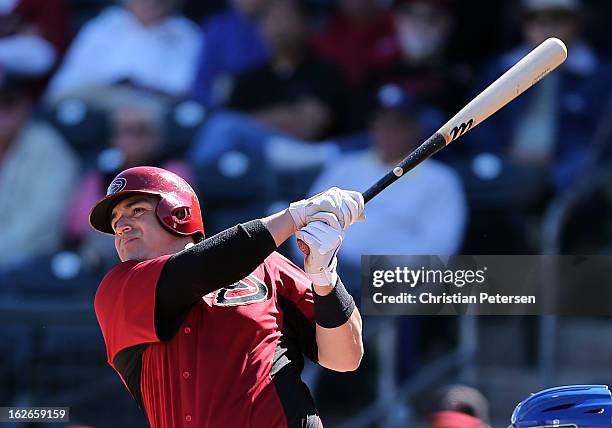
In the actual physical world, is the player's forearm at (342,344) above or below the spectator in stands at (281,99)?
below

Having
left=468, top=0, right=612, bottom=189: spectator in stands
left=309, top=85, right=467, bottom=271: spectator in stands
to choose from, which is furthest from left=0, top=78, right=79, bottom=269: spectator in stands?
left=468, top=0, right=612, bottom=189: spectator in stands

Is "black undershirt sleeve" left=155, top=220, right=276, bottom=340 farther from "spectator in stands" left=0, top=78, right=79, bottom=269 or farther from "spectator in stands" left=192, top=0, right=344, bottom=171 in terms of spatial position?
"spectator in stands" left=0, top=78, right=79, bottom=269

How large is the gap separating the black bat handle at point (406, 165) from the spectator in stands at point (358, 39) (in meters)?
2.69

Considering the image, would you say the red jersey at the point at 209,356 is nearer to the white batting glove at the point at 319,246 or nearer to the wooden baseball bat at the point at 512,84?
the white batting glove at the point at 319,246

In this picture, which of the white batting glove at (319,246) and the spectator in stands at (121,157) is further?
the spectator in stands at (121,157)

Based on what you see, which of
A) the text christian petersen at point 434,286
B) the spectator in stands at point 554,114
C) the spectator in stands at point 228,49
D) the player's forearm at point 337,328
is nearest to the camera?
the player's forearm at point 337,328

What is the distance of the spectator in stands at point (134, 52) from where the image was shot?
5.36 m

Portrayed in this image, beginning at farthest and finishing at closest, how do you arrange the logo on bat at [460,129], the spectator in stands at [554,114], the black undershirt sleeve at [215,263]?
the spectator in stands at [554,114] → the logo on bat at [460,129] → the black undershirt sleeve at [215,263]

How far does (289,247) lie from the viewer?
177 inches

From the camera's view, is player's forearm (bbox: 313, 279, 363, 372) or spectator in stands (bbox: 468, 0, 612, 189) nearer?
player's forearm (bbox: 313, 279, 363, 372)

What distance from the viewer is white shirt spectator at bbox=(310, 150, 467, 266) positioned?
4.54 metres

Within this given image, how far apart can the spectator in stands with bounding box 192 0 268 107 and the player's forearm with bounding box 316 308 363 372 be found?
2983mm

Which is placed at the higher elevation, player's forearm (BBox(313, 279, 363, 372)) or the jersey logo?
the jersey logo

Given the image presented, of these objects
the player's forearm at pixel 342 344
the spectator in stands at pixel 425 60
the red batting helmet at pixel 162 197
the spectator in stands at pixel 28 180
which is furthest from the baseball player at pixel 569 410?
the spectator in stands at pixel 28 180
